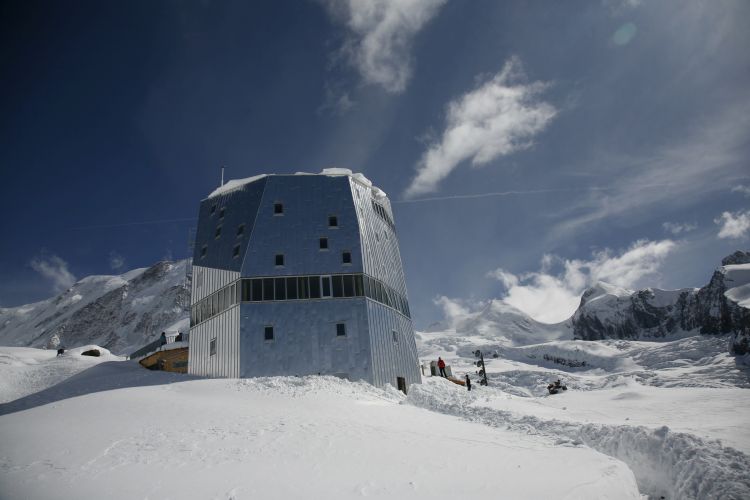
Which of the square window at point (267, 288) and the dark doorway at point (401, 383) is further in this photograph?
the dark doorway at point (401, 383)

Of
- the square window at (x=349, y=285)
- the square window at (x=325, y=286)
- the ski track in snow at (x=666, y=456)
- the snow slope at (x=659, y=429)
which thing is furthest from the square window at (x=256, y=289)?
the ski track in snow at (x=666, y=456)

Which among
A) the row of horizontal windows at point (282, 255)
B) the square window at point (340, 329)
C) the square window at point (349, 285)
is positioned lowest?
the square window at point (340, 329)

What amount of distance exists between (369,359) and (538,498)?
20.6 m

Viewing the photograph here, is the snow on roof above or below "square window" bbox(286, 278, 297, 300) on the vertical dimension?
above

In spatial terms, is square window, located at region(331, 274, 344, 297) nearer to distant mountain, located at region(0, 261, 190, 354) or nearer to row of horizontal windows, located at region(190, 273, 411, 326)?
row of horizontal windows, located at region(190, 273, 411, 326)

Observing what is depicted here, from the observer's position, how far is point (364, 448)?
11.0m

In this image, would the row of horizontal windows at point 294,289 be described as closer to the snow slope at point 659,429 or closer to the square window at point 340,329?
the square window at point 340,329

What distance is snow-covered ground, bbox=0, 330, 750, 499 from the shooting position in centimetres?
828

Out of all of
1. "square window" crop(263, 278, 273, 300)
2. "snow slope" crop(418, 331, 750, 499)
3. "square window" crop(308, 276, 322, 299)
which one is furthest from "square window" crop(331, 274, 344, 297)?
"snow slope" crop(418, 331, 750, 499)

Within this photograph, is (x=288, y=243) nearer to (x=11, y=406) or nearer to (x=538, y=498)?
(x=11, y=406)

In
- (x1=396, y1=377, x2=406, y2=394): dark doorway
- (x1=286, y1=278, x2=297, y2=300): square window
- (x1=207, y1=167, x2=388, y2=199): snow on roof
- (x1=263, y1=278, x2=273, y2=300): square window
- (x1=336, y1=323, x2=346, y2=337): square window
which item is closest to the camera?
(x1=336, y1=323, x2=346, y2=337): square window

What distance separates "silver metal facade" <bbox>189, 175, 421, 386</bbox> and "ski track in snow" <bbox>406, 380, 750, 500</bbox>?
1600 centimetres

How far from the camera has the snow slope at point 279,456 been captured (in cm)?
830

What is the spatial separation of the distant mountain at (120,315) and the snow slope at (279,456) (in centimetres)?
14124
